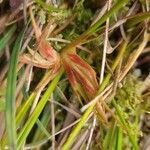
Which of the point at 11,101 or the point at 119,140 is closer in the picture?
the point at 11,101

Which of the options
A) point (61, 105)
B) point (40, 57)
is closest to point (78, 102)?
point (61, 105)

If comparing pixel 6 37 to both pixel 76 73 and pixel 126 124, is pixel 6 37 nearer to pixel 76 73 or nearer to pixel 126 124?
pixel 76 73

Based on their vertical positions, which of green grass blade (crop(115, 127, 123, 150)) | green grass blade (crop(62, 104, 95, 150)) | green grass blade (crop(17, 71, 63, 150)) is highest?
green grass blade (crop(17, 71, 63, 150))

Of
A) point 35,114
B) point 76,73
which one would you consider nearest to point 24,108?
point 35,114

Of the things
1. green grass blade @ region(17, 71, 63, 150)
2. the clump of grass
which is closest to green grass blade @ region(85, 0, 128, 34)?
the clump of grass

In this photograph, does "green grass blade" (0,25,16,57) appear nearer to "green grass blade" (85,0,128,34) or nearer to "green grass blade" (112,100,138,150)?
"green grass blade" (85,0,128,34)

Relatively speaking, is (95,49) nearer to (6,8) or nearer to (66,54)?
(66,54)

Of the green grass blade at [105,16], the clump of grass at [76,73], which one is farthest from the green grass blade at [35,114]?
the green grass blade at [105,16]
